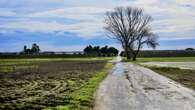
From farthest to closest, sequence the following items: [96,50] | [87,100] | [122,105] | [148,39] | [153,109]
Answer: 1. [96,50]
2. [148,39]
3. [87,100]
4. [122,105]
5. [153,109]

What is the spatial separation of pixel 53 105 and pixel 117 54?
566 feet

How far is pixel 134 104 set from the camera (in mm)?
15445

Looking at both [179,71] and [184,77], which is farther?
[179,71]

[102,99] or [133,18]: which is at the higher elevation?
[133,18]

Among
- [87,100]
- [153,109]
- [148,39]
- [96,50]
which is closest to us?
[153,109]

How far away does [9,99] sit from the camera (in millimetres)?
17312

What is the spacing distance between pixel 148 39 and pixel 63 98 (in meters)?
89.1

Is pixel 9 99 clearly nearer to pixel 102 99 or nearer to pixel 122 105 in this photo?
Result: pixel 102 99

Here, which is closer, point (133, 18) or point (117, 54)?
point (133, 18)

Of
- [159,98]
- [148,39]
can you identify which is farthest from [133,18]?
[159,98]

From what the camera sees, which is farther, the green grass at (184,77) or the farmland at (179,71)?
the farmland at (179,71)

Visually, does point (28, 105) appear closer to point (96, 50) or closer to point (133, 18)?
point (133, 18)

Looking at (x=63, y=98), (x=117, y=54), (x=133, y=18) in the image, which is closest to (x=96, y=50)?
(x=117, y=54)

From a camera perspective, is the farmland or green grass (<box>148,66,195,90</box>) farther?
the farmland
